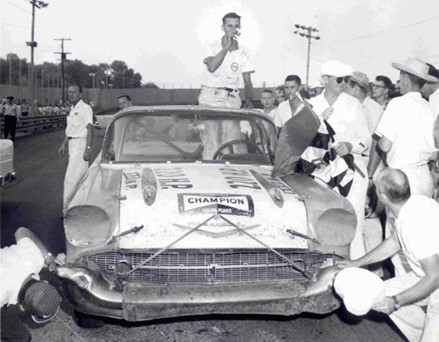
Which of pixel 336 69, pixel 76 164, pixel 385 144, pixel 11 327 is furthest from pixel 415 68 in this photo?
pixel 76 164

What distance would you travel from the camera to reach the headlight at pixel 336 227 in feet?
14.8

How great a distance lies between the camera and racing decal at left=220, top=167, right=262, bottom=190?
4.80m

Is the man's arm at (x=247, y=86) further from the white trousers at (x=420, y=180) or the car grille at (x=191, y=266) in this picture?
the car grille at (x=191, y=266)

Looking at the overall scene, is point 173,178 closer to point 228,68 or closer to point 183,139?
point 183,139

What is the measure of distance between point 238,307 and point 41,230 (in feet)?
13.5

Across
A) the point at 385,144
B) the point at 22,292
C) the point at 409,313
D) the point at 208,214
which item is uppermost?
the point at 385,144

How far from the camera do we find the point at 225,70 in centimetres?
741

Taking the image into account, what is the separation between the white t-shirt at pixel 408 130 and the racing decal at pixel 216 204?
1491mm

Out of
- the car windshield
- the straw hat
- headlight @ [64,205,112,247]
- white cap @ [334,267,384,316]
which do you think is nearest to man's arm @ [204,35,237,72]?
the car windshield

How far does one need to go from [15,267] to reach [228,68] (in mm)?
4514

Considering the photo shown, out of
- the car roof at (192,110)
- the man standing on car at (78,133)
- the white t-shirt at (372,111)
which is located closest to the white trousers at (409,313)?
the car roof at (192,110)

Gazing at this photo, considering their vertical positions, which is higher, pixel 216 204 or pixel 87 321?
pixel 216 204

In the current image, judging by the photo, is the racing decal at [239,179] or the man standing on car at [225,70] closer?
the racing decal at [239,179]

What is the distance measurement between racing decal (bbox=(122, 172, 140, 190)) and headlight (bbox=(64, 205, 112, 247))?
1.38 ft
